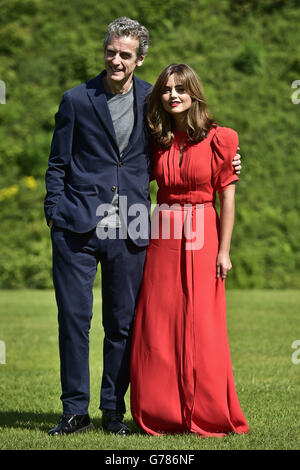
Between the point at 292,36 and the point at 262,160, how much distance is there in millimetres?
2019

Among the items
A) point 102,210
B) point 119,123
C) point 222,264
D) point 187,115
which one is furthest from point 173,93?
point 222,264

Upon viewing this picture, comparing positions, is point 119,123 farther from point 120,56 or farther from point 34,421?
point 34,421

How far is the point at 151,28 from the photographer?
12.8 metres

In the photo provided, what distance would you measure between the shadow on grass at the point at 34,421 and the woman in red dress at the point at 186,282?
280 millimetres

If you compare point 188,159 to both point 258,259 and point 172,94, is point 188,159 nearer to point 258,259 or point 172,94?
point 172,94

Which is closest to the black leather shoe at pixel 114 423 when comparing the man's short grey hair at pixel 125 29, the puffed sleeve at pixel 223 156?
the puffed sleeve at pixel 223 156

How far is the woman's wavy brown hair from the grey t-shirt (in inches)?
4.1

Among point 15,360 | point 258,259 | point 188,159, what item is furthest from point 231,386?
point 258,259

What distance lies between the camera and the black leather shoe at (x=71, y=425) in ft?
13.6

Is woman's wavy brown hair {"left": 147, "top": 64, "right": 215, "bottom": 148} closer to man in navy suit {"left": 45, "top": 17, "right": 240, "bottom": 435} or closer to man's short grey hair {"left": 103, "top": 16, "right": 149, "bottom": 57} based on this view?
man in navy suit {"left": 45, "top": 17, "right": 240, "bottom": 435}

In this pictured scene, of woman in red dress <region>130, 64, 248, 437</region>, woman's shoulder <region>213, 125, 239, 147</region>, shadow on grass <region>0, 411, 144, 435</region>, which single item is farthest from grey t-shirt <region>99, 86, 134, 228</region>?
shadow on grass <region>0, 411, 144, 435</region>

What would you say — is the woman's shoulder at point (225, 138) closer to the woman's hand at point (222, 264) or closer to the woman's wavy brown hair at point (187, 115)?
the woman's wavy brown hair at point (187, 115)

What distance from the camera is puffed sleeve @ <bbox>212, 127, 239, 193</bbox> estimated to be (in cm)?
414
